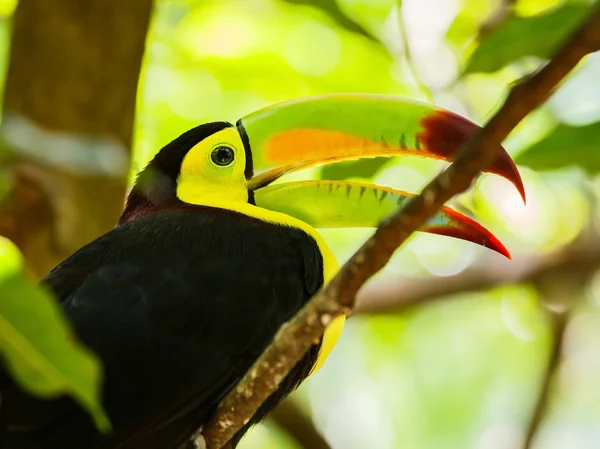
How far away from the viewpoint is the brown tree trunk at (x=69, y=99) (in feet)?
10.4

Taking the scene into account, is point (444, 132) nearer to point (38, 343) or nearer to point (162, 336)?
point (162, 336)

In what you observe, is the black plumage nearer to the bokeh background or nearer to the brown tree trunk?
the bokeh background

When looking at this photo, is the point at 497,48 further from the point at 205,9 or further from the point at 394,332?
the point at 394,332

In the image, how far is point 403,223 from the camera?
1.42 metres

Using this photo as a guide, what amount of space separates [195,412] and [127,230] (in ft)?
2.01

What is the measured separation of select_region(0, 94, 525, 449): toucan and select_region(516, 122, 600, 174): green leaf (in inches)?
2.5

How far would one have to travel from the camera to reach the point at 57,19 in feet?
10.7

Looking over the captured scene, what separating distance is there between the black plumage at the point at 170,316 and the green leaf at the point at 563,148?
0.68m

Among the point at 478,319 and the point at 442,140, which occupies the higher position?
the point at 442,140

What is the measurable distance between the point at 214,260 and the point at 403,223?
41.9 inches

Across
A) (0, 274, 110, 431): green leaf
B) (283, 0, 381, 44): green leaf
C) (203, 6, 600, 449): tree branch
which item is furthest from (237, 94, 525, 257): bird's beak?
(0, 274, 110, 431): green leaf

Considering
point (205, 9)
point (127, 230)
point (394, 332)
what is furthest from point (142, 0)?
point (394, 332)

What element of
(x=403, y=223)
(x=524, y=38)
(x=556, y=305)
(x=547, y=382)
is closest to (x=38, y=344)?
(x=403, y=223)

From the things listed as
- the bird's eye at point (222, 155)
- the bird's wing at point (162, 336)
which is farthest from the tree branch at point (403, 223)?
the bird's eye at point (222, 155)
